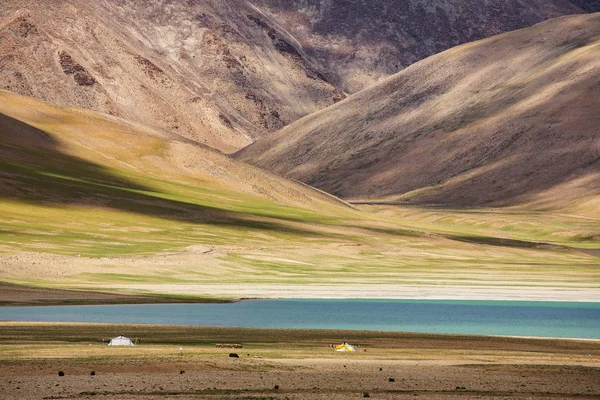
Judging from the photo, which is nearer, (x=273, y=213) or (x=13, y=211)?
(x=13, y=211)

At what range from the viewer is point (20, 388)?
2916 cm

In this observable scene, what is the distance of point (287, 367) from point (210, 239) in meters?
95.7

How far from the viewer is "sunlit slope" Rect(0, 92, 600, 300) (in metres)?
88.4

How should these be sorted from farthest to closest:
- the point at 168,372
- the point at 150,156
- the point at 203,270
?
the point at 150,156 < the point at 203,270 < the point at 168,372

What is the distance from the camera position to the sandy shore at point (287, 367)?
29.9 m

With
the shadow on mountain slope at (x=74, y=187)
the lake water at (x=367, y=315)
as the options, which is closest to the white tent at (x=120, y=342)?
the lake water at (x=367, y=315)

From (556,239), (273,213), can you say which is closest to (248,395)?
(273,213)

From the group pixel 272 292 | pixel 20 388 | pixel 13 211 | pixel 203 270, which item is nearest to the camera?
pixel 20 388

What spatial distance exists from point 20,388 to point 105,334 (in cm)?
1835

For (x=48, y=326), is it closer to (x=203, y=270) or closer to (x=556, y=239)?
(x=203, y=270)

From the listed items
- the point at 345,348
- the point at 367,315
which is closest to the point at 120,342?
the point at 345,348

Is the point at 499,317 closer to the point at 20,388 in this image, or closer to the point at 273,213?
the point at 20,388

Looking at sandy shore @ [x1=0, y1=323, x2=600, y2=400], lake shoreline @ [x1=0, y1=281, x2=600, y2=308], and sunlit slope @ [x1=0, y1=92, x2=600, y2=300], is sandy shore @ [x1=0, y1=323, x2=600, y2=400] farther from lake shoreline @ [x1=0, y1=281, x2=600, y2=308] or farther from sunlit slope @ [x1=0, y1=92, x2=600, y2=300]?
sunlit slope @ [x1=0, y1=92, x2=600, y2=300]

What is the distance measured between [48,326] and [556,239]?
5543 inches
